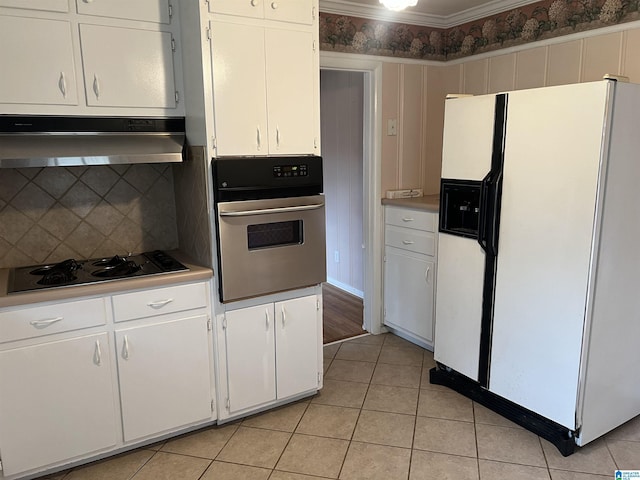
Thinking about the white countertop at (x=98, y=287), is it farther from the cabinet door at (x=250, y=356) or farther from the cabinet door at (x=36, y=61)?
the cabinet door at (x=36, y=61)

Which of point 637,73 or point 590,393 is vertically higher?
point 637,73

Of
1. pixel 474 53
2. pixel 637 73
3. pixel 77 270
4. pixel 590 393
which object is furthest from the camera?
pixel 474 53

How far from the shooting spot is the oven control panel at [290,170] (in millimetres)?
2410

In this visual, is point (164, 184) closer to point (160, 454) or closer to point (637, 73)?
point (160, 454)

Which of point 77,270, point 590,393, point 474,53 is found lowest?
point 590,393

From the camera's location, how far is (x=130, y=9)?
7.38 ft

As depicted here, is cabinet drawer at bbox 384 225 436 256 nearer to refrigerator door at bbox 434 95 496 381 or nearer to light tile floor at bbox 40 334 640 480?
refrigerator door at bbox 434 95 496 381

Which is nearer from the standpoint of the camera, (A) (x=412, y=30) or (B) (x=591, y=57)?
(B) (x=591, y=57)

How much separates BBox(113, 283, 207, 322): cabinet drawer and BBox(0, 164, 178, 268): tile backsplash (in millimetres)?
602

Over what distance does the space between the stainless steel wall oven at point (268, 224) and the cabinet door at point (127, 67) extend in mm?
518

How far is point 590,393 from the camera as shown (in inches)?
87.4

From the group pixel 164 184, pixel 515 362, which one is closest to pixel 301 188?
pixel 164 184

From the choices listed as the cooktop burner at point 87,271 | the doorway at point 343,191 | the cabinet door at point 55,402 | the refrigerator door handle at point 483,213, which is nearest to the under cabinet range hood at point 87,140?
the cooktop burner at point 87,271

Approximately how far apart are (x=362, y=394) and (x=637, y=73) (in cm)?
235
